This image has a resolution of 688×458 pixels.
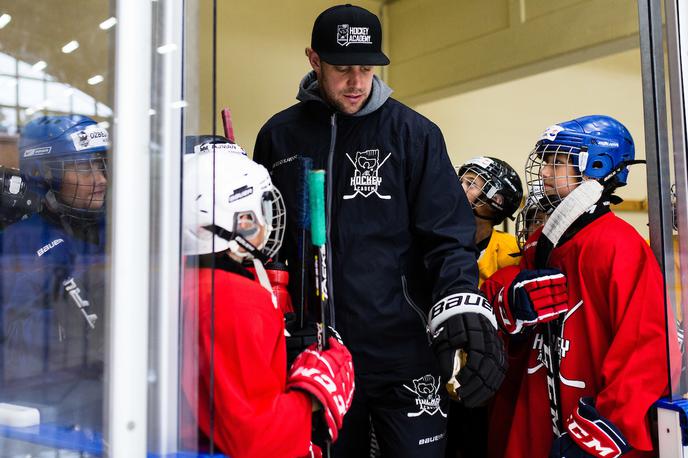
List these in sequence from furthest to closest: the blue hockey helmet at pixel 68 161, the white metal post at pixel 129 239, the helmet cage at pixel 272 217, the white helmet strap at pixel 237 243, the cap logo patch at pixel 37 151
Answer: the helmet cage at pixel 272 217 → the white helmet strap at pixel 237 243 → the cap logo patch at pixel 37 151 → the blue hockey helmet at pixel 68 161 → the white metal post at pixel 129 239

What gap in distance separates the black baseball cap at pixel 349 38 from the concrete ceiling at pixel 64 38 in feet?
2.95

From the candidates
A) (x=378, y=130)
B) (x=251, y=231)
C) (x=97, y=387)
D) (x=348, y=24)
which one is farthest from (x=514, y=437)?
(x=97, y=387)

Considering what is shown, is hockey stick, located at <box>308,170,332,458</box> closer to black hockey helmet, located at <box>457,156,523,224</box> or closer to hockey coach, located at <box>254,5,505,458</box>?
hockey coach, located at <box>254,5,505,458</box>

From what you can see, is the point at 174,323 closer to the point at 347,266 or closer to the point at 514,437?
the point at 347,266

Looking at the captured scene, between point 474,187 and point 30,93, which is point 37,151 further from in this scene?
point 474,187

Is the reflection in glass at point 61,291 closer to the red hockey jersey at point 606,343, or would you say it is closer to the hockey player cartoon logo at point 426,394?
the hockey player cartoon logo at point 426,394

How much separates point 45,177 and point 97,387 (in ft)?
1.55

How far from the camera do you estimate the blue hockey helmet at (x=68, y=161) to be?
1.11 m

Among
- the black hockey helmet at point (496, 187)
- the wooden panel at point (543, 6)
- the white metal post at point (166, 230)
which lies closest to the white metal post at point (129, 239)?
the white metal post at point (166, 230)

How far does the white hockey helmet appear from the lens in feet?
3.69

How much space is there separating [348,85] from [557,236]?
2.41 ft

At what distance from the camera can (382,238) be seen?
1941mm

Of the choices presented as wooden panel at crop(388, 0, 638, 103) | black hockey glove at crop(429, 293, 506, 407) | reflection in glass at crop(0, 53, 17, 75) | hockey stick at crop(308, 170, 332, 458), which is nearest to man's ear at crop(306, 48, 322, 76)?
hockey stick at crop(308, 170, 332, 458)

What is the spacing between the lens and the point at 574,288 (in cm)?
199
